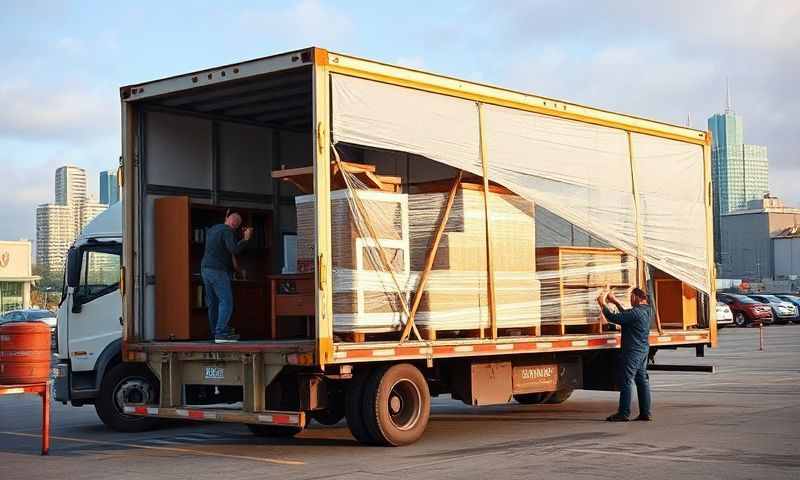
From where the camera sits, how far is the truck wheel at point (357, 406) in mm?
11438

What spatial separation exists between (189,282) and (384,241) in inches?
110

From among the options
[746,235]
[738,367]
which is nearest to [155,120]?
[738,367]

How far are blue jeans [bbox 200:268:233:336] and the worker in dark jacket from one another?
4601 mm

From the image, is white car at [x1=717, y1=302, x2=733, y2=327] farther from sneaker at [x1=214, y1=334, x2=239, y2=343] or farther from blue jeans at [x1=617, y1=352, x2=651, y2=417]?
sneaker at [x1=214, y1=334, x2=239, y2=343]

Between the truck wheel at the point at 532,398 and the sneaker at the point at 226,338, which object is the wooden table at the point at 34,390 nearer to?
the sneaker at the point at 226,338

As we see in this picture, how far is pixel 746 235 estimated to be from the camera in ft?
456

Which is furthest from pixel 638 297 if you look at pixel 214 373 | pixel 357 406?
pixel 214 373

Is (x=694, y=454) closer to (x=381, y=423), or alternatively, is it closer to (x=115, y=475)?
(x=381, y=423)

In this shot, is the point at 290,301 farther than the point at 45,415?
Yes

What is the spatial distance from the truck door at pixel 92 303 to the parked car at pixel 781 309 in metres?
39.8

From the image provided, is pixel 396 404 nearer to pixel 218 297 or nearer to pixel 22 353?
pixel 218 297

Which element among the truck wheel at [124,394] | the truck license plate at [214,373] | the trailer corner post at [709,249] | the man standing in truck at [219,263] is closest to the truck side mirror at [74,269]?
the truck wheel at [124,394]

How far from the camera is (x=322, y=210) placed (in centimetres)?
1073

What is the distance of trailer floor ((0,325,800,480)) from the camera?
10.0 meters
